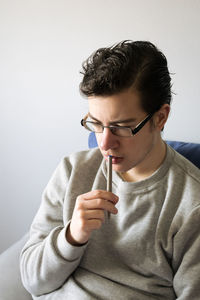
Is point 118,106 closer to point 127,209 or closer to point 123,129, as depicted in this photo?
point 123,129

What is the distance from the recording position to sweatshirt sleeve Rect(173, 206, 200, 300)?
935 mm

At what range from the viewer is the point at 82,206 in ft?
3.05

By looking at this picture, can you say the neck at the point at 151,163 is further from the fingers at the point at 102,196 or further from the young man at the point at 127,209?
the fingers at the point at 102,196

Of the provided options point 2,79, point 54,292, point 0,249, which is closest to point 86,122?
point 54,292

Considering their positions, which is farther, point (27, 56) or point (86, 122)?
point (27, 56)

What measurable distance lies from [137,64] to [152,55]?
65mm

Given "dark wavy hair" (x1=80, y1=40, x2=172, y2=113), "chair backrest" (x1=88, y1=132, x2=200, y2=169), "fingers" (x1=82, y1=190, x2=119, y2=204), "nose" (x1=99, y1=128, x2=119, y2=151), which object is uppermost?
"dark wavy hair" (x1=80, y1=40, x2=172, y2=113)

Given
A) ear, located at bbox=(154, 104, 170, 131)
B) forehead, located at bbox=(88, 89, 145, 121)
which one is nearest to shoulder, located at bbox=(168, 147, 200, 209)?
ear, located at bbox=(154, 104, 170, 131)

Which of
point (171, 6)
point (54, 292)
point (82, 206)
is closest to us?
point (82, 206)

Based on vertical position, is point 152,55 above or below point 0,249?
above

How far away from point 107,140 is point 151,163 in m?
0.20

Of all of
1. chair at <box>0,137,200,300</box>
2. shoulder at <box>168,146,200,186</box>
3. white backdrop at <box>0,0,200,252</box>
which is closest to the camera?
shoulder at <box>168,146,200,186</box>

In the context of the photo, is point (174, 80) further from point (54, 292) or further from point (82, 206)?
point (54, 292)

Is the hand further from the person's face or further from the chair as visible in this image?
the chair
